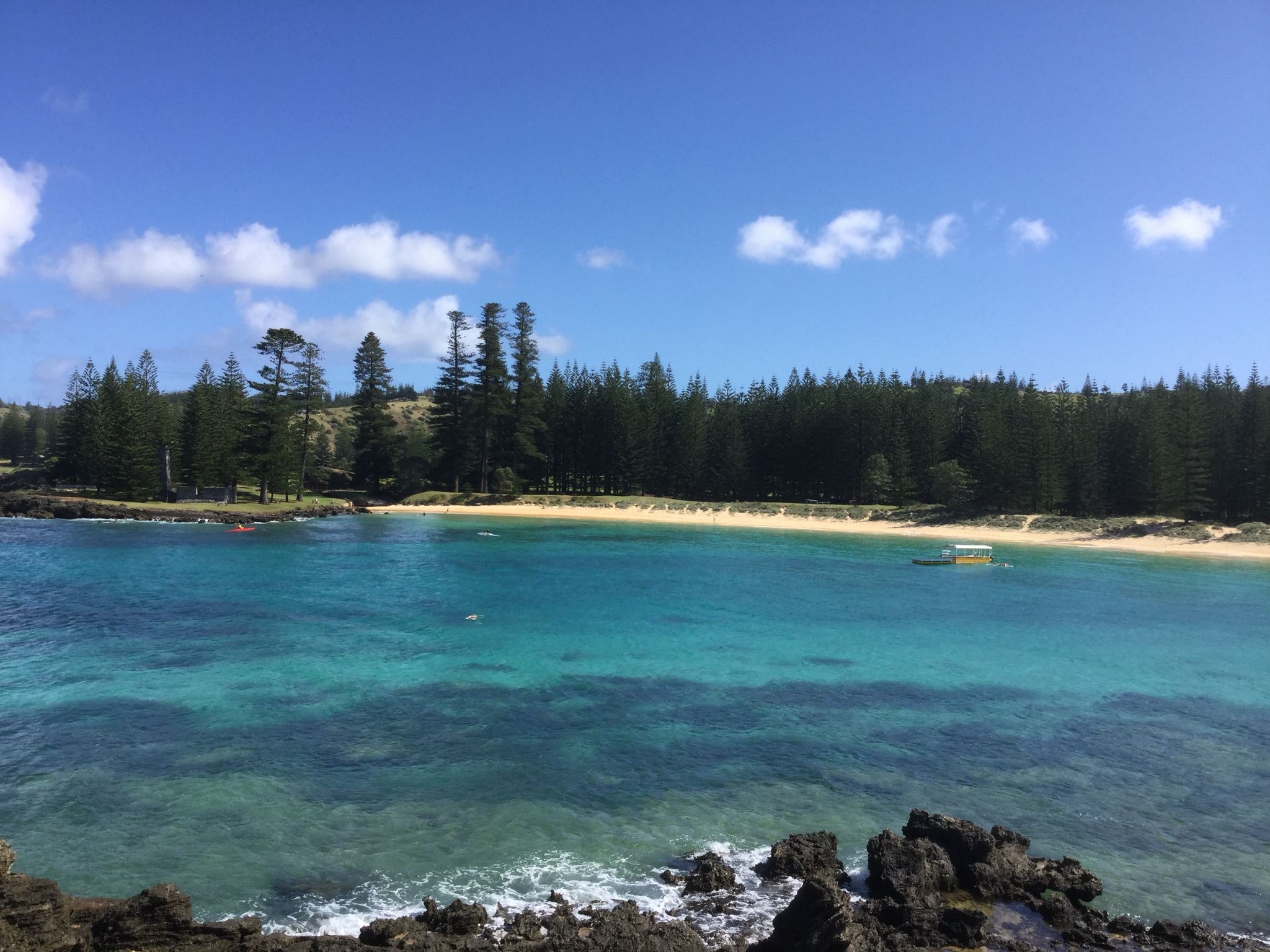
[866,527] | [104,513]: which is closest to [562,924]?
[104,513]

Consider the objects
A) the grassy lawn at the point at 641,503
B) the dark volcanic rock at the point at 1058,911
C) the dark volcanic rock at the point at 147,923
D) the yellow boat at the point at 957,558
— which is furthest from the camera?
the grassy lawn at the point at 641,503

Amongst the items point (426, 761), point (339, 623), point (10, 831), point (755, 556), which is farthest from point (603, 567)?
point (10, 831)

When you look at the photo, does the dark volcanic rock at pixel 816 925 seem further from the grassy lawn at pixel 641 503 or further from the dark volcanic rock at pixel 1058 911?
the grassy lawn at pixel 641 503

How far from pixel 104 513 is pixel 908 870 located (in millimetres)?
62504

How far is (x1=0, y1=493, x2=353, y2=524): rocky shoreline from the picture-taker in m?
53.9

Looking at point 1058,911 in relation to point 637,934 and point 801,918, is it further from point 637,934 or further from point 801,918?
point 637,934

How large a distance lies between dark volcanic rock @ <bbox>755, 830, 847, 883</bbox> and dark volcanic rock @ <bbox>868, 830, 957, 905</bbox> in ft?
1.55

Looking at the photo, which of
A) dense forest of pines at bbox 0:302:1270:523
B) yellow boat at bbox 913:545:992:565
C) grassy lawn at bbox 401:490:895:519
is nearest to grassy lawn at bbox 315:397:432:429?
dense forest of pines at bbox 0:302:1270:523

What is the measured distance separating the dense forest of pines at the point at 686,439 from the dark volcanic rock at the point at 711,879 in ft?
205

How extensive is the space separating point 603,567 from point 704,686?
21.9 meters

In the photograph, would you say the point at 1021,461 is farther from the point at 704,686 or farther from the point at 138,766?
the point at 138,766

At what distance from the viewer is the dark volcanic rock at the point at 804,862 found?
9.71m

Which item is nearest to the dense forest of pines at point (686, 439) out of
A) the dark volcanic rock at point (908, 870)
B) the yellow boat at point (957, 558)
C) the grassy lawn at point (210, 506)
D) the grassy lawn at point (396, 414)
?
the grassy lawn at point (210, 506)

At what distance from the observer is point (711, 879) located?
944 cm
